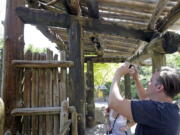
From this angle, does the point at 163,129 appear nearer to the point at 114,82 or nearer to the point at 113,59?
the point at 114,82

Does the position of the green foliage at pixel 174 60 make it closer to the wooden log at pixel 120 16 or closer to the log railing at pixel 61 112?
the wooden log at pixel 120 16

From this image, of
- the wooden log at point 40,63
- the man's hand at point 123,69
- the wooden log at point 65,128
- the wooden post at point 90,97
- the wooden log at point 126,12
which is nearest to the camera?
the man's hand at point 123,69

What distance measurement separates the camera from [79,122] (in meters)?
2.93

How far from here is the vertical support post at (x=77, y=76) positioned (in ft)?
9.53

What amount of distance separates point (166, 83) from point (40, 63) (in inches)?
70.3

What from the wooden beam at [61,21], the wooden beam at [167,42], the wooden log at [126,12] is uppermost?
the wooden log at [126,12]

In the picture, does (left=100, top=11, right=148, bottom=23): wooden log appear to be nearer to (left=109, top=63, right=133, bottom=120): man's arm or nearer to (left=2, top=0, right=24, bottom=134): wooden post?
(left=2, top=0, right=24, bottom=134): wooden post

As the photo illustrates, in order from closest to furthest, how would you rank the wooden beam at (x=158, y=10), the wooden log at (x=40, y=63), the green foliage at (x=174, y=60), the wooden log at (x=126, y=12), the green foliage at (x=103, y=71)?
the wooden beam at (x=158, y=10)
the wooden log at (x=40, y=63)
the wooden log at (x=126, y=12)
the green foliage at (x=174, y=60)
the green foliage at (x=103, y=71)

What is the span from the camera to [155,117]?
56.7 inches

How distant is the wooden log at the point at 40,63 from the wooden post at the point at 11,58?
10 centimetres

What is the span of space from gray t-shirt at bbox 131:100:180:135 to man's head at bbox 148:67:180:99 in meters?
0.08

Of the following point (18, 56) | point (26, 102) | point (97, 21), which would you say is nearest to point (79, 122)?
point (26, 102)

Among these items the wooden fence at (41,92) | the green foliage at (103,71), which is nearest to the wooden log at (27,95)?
the wooden fence at (41,92)

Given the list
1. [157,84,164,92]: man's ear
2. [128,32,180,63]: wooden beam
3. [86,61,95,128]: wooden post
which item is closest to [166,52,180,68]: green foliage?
[86,61,95,128]: wooden post
